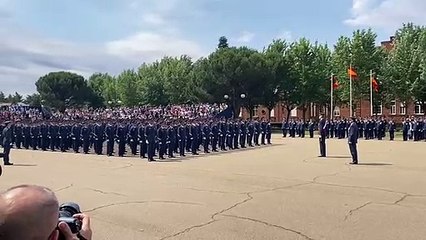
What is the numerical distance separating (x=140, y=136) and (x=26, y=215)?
67.0 feet

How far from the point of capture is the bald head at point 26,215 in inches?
75.1

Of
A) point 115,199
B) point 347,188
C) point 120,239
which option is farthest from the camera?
point 347,188

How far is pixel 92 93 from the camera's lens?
98500 mm

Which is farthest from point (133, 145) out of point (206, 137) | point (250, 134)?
point (250, 134)

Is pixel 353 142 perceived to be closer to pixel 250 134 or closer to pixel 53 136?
pixel 250 134

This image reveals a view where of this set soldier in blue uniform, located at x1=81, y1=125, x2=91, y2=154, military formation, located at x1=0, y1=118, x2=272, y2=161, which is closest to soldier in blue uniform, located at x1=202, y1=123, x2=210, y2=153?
military formation, located at x1=0, y1=118, x2=272, y2=161

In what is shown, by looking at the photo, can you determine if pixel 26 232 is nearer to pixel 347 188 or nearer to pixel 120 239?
pixel 120 239

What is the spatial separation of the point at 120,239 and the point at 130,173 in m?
8.40

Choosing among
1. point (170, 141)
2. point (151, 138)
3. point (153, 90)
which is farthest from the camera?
point (153, 90)

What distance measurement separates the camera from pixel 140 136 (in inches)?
874

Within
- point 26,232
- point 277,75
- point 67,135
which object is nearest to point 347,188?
point 26,232

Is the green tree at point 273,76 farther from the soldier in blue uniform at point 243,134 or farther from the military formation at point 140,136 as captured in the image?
the soldier in blue uniform at point 243,134

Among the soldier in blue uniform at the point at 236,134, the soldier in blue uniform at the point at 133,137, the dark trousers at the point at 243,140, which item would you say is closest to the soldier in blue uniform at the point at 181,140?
the soldier in blue uniform at the point at 133,137

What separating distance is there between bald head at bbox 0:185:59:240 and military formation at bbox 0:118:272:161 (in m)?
18.4
